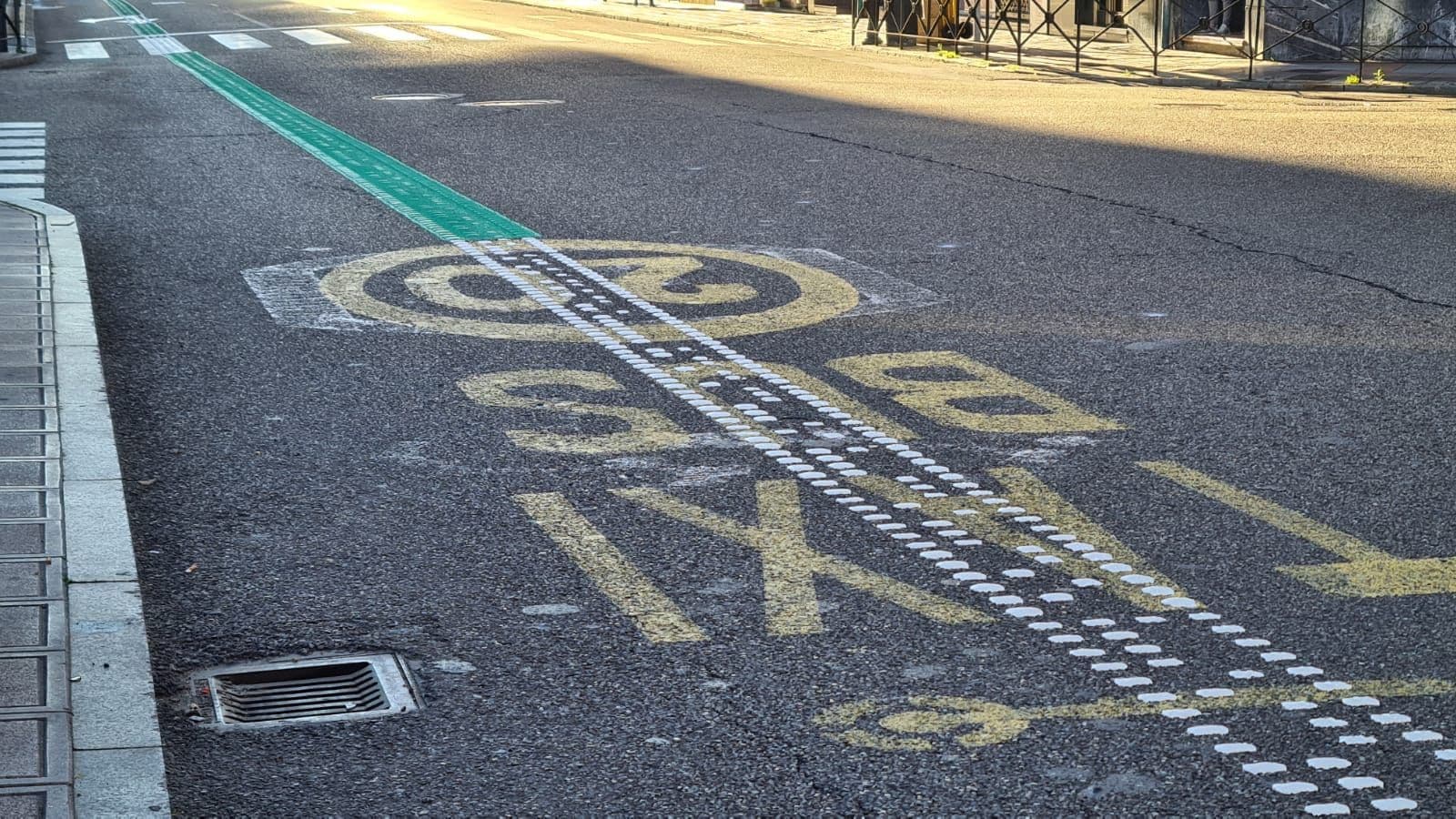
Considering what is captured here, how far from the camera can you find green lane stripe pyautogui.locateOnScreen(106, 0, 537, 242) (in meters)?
10.3

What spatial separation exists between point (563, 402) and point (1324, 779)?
353 cm

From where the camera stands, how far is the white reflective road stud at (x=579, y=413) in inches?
231

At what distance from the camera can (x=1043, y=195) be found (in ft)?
36.9

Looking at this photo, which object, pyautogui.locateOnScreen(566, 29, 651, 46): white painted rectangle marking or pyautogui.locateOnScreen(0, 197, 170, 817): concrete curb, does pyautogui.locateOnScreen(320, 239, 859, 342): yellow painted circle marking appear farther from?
pyautogui.locateOnScreen(566, 29, 651, 46): white painted rectangle marking

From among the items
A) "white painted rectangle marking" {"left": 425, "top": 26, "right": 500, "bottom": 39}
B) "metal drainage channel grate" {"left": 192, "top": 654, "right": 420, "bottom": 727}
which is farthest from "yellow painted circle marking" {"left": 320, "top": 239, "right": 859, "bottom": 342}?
"white painted rectangle marking" {"left": 425, "top": 26, "right": 500, "bottom": 39}

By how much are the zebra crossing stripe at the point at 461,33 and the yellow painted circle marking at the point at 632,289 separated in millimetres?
18147

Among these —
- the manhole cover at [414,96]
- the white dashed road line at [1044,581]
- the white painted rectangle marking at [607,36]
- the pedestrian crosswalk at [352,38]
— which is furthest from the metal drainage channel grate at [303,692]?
the white painted rectangle marking at [607,36]

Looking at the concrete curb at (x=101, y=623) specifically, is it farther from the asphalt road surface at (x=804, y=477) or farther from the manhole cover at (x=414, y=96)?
the manhole cover at (x=414, y=96)

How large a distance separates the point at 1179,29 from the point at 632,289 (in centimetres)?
1869

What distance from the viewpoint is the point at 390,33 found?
27906 millimetres

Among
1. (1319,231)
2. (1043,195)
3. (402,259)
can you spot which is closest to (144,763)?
(402,259)

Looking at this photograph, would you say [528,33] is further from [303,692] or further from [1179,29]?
[303,692]

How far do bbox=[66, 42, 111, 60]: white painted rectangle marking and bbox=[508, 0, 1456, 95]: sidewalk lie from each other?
9874mm

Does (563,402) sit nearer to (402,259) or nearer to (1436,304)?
(402,259)
